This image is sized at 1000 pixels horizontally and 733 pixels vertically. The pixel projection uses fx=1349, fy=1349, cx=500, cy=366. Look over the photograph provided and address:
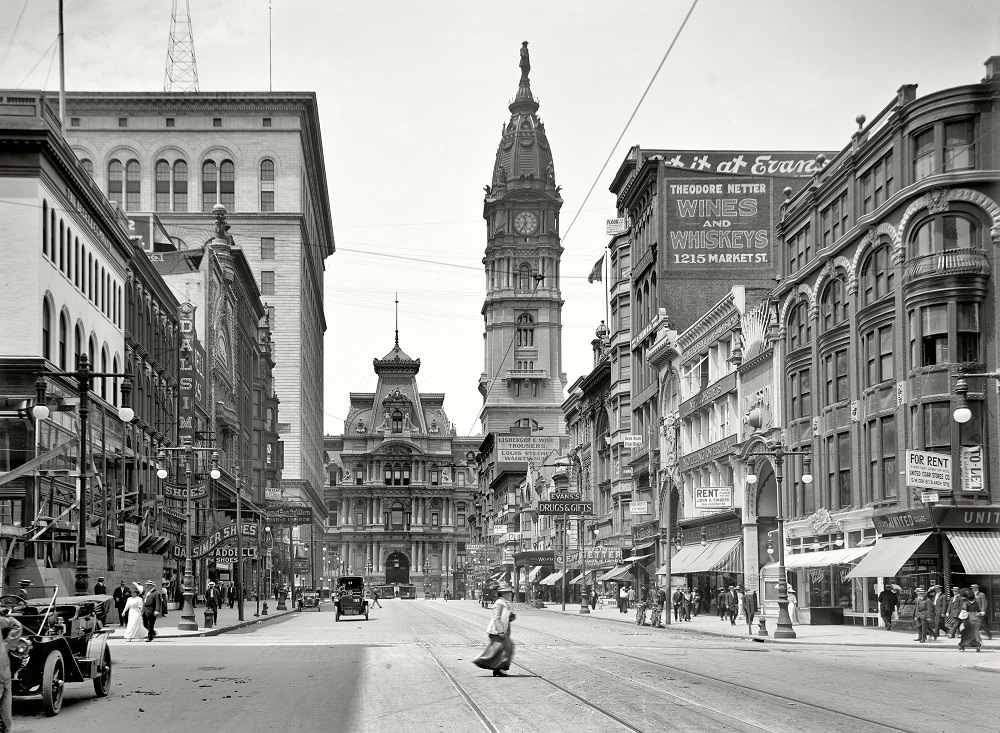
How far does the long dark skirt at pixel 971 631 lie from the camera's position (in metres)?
33.7

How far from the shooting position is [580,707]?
1877 cm

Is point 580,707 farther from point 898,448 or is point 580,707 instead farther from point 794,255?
point 794,255

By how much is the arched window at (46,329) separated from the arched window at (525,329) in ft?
464

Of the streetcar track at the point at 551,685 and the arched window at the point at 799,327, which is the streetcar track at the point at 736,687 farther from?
the arched window at the point at 799,327

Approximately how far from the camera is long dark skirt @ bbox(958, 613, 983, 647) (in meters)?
33.7

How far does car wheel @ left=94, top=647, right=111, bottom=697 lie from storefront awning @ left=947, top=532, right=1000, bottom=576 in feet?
89.6

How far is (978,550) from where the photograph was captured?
41.1 meters

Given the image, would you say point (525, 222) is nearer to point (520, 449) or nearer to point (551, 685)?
point (520, 449)

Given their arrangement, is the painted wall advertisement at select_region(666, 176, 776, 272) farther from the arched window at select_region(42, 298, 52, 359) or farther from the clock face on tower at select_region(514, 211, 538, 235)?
the clock face on tower at select_region(514, 211, 538, 235)

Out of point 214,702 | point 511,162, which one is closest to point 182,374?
point 214,702

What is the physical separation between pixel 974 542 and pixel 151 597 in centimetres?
2506

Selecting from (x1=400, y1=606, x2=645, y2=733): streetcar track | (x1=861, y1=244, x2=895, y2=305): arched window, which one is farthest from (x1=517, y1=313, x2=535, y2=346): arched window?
(x1=400, y1=606, x2=645, y2=733): streetcar track

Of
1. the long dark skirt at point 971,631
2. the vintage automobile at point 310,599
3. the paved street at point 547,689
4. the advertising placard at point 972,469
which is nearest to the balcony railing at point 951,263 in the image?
the advertising placard at point 972,469

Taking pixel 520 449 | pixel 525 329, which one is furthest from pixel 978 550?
pixel 525 329
